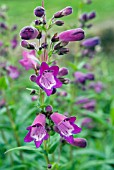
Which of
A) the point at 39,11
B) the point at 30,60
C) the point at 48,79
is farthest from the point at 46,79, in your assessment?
the point at 39,11

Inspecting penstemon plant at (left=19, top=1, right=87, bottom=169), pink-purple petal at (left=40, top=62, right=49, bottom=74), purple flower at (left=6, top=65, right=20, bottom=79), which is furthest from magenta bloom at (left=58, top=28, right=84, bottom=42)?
purple flower at (left=6, top=65, right=20, bottom=79)

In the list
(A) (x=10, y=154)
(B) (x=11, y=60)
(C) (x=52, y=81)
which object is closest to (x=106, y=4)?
(B) (x=11, y=60)

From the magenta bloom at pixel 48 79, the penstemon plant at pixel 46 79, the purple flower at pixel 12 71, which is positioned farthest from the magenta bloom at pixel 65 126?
the purple flower at pixel 12 71

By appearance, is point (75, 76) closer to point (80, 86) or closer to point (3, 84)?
point (80, 86)

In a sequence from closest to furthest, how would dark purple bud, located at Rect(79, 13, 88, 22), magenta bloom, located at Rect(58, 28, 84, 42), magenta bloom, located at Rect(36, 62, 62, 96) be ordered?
magenta bloom, located at Rect(36, 62, 62, 96), magenta bloom, located at Rect(58, 28, 84, 42), dark purple bud, located at Rect(79, 13, 88, 22)

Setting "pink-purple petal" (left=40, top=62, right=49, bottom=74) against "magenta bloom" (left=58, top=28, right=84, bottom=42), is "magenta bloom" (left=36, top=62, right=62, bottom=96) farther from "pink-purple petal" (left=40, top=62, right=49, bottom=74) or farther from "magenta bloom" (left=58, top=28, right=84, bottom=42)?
"magenta bloom" (left=58, top=28, right=84, bottom=42)

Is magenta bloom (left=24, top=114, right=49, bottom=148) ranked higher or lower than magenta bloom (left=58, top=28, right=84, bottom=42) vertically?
lower
